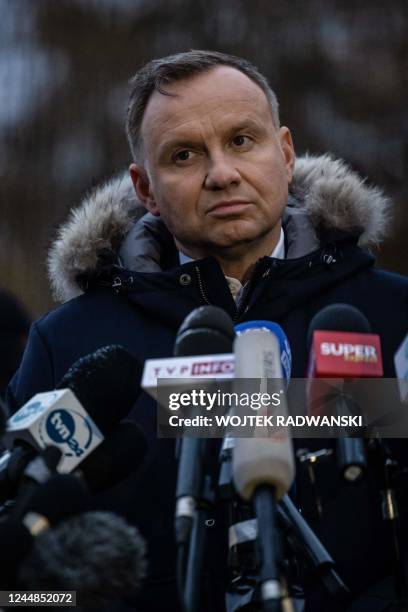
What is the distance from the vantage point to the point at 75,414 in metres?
1.36

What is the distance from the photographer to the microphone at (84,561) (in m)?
1.06

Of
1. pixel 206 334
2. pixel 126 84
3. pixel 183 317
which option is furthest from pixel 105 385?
pixel 126 84

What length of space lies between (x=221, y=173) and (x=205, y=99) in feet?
0.73

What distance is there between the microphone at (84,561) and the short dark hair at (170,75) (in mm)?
1487

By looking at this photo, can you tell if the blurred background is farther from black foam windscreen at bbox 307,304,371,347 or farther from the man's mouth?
black foam windscreen at bbox 307,304,371,347

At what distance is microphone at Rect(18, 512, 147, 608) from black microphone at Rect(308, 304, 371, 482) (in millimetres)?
279

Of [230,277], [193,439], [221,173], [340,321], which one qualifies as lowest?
[193,439]

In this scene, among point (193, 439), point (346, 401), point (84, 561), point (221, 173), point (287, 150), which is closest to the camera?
point (84, 561)

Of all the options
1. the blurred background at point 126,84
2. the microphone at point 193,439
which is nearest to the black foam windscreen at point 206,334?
the microphone at point 193,439

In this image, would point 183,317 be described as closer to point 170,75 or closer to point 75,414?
point 170,75

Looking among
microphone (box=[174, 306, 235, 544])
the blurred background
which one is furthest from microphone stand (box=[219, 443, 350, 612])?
the blurred background

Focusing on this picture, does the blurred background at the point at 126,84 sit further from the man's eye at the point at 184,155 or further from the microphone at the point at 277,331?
the microphone at the point at 277,331

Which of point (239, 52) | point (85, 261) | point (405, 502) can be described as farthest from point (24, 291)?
point (405, 502)

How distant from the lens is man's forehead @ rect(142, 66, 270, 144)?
227 centimetres
